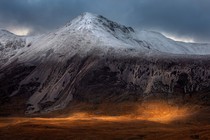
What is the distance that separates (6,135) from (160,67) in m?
54.9

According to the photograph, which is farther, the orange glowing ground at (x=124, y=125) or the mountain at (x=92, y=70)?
the mountain at (x=92, y=70)

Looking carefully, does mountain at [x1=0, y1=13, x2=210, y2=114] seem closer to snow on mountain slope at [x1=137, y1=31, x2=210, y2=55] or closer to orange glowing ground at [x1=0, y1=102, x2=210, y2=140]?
snow on mountain slope at [x1=137, y1=31, x2=210, y2=55]

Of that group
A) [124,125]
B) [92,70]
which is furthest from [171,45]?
[124,125]

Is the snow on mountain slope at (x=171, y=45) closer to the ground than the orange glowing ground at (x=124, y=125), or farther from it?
farther from it

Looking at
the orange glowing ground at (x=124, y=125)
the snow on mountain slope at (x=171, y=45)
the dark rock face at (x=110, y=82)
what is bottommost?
the orange glowing ground at (x=124, y=125)

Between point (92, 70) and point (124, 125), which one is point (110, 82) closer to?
point (92, 70)

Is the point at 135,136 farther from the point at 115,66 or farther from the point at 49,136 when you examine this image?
the point at 115,66

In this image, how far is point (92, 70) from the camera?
108500 mm

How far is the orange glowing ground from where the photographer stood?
51312 mm

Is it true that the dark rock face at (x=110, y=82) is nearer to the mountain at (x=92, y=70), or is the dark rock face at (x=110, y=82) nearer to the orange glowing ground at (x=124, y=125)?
the mountain at (x=92, y=70)

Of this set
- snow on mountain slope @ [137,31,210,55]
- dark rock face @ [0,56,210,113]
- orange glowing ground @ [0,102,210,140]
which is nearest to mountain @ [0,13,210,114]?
dark rock face @ [0,56,210,113]

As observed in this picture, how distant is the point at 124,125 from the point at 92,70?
40.4 m

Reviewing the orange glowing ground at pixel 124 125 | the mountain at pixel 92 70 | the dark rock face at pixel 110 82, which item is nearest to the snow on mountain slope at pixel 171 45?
the mountain at pixel 92 70

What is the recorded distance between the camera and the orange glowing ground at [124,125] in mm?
51312
